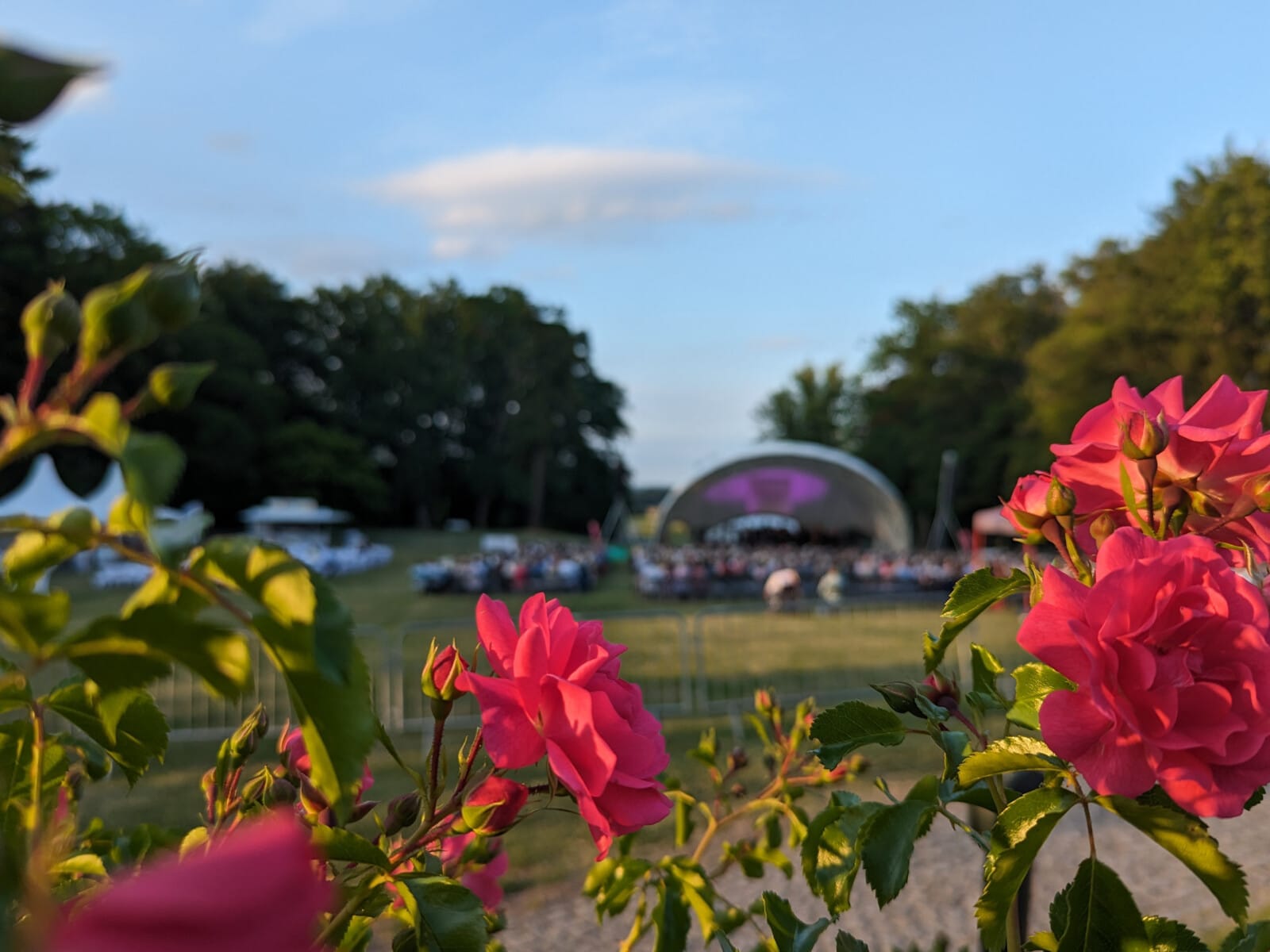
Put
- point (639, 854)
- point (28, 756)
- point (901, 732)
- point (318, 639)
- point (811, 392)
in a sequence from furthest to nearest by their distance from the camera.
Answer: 1. point (811, 392)
2. point (639, 854)
3. point (901, 732)
4. point (28, 756)
5. point (318, 639)

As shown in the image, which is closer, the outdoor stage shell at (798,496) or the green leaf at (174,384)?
the green leaf at (174,384)

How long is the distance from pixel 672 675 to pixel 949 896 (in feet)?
14.9

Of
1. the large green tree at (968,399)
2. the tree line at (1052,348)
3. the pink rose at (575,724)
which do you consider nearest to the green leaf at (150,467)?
the pink rose at (575,724)

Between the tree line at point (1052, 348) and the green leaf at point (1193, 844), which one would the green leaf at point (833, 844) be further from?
the tree line at point (1052, 348)

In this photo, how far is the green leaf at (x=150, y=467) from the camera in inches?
15.1

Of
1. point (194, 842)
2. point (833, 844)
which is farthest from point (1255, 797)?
point (194, 842)

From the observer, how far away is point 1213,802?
2.17 feet

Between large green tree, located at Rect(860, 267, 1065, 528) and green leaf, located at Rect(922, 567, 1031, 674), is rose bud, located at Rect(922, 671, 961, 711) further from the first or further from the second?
large green tree, located at Rect(860, 267, 1065, 528)

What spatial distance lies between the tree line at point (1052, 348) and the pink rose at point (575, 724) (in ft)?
102

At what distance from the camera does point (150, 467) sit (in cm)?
39

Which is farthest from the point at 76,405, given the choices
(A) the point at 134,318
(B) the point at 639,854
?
(B) the point at 639,854

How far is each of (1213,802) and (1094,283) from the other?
41.2 metres

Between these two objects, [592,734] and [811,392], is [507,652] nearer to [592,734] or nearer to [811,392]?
[592,734]

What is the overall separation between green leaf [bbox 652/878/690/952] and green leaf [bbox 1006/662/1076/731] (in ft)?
1.91
